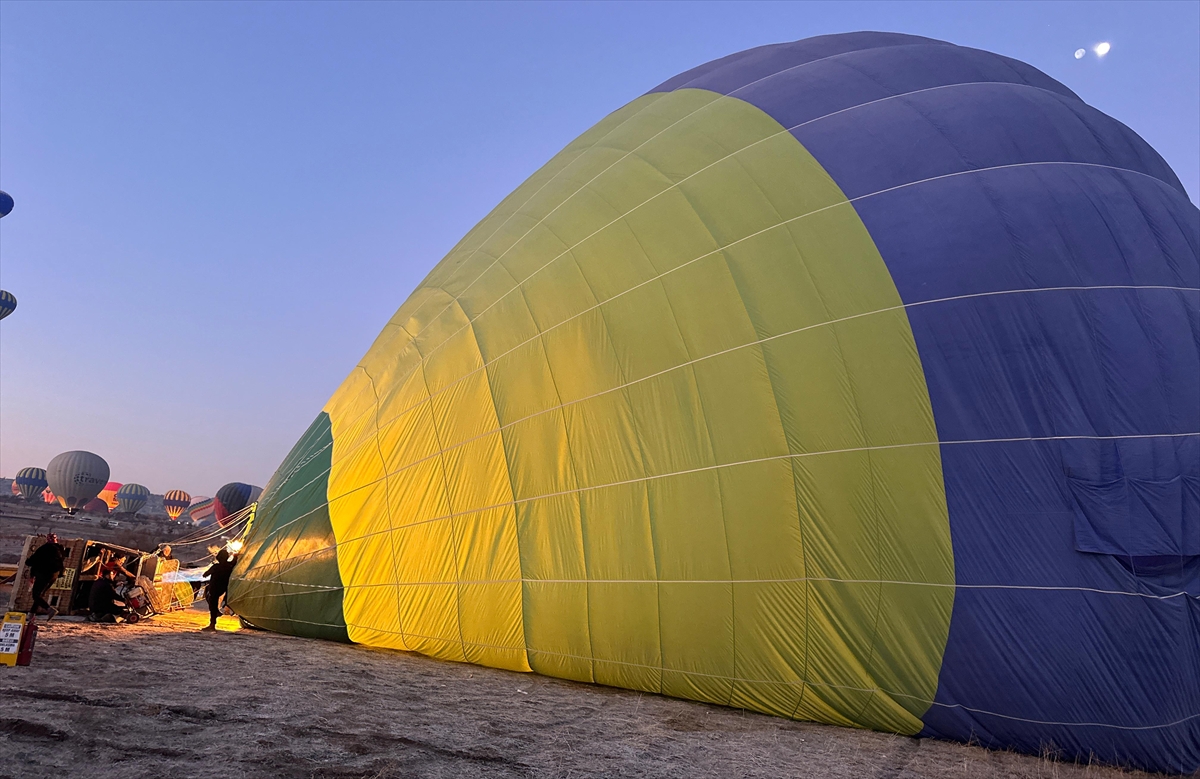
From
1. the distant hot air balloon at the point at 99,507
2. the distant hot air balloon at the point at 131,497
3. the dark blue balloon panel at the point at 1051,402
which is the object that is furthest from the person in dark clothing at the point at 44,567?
the distant hot air balloon at the point at 99,507

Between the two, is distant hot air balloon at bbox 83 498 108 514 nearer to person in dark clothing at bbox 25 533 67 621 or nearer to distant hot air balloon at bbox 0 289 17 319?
distant hot air balloon at bbox 0 289 17 319

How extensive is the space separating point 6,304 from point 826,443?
39412 mm

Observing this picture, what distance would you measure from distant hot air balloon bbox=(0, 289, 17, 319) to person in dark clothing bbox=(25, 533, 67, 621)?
110ft

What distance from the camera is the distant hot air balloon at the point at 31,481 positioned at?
5122 centimetres

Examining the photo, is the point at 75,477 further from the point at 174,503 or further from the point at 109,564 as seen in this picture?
the point at 109,564

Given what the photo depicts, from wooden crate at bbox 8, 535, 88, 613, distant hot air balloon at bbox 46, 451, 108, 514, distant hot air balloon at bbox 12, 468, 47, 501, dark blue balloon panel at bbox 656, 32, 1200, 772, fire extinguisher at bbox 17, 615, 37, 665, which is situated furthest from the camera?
distant hot air balloon at bbox 12, 468, 47, 501

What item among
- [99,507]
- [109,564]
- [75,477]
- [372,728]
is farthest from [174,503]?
[372,728]

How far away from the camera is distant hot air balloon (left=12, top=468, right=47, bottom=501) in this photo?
168 ft

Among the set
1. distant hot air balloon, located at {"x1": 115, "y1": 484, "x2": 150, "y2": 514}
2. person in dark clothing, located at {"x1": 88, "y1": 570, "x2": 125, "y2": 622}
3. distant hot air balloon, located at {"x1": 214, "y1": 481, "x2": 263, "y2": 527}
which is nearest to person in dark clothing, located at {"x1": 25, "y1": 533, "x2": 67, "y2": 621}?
person in dark clothing, located at {"x1": 88, "y1": 570, "x2": 125, "y2": 622}

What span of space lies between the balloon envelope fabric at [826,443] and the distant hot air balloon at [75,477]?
4640 centimetres

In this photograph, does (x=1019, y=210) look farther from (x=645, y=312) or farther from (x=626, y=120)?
(x=626, y=120)

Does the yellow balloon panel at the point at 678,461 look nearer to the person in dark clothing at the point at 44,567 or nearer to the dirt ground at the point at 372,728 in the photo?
the dirt ground at the point at 372,728

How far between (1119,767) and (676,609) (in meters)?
2.77

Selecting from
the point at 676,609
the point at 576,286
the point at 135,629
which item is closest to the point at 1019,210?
the point at 576,286
